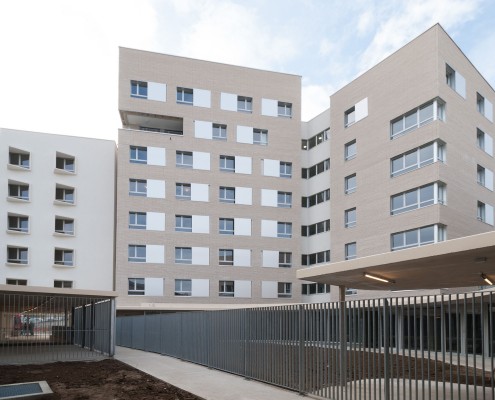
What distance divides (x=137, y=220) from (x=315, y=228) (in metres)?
15.4

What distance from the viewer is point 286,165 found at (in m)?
48.2

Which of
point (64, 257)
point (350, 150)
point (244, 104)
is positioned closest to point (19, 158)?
point (64, 257)

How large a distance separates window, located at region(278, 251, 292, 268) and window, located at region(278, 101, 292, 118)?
40.8ft

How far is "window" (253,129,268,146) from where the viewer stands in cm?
4778

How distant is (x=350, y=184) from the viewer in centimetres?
3988

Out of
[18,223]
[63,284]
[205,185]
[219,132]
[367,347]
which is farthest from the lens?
[219,132]

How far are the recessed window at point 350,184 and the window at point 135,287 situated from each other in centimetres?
1768

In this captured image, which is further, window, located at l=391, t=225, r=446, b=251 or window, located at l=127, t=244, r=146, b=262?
window, located at l=127, t=244, r=146, b=262

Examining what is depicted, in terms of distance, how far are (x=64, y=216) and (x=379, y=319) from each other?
3734cm

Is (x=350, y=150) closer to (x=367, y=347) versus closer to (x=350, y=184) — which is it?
(x=350, y=184)

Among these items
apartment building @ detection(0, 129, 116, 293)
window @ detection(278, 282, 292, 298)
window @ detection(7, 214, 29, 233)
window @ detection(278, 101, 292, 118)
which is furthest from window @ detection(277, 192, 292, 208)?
window @ detection(7, 214, 29, 233)

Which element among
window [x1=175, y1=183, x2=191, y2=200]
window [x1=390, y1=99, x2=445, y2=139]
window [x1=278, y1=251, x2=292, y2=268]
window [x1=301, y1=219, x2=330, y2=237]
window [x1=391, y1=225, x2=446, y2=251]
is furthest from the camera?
window [x1=278, y1=251, x2=292, y2=268]

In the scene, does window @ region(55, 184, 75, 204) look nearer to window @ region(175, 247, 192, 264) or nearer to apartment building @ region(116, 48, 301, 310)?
apartment building @ region(116, 48, 301, 310)

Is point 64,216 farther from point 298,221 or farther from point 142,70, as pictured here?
point 298,221
